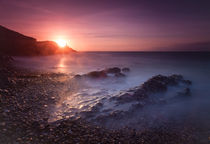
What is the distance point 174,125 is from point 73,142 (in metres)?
5.09

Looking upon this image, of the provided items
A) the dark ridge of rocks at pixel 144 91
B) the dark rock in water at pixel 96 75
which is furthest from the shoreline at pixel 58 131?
the dark rock in water at pixel 96 75

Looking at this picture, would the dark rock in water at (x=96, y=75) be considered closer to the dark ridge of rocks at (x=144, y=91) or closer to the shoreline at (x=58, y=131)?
the dark ridge of rocks at (x=144, y=91)

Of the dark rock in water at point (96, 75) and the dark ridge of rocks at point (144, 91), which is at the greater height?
the dark rock in water at point (96, 75)

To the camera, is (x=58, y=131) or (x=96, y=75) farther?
(x=96, y=75)

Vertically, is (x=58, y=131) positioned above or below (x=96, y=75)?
below

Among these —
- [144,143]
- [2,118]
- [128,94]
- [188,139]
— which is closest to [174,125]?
[188,139]

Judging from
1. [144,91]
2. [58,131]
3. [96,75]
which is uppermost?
[96,75]

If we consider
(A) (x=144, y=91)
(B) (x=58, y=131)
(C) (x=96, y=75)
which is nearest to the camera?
(B) (x=58, y=131)

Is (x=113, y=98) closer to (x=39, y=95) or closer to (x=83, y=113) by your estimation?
(x=83, y=113)

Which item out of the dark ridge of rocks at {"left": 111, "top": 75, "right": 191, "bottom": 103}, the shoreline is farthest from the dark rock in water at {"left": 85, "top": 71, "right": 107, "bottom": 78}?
the shoreline

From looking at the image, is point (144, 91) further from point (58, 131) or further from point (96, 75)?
point (96, 75)

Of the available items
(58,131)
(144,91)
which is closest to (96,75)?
(144,91)

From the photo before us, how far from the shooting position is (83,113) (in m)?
7.05

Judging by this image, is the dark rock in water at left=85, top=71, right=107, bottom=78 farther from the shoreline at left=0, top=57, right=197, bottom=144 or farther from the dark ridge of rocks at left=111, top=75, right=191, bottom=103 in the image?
the shoreline at left=0, top=57, right=197, bottom=144
